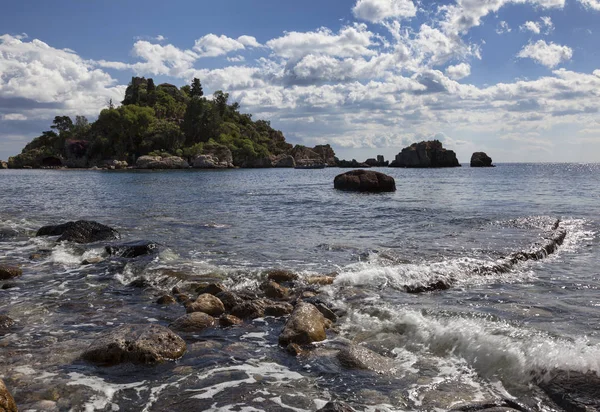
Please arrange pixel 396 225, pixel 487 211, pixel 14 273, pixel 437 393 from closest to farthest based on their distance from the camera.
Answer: pixel 437 393, pixel 14 273, pixel 396 225, pixel 487 211

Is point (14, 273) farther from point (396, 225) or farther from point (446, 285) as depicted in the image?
point (396, 225)

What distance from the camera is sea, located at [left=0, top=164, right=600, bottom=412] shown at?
5691 millimetres

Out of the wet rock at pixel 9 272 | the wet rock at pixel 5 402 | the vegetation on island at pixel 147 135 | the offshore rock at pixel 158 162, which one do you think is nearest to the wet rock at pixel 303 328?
the wet rock at pixel 5 402

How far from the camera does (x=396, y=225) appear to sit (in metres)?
20.8

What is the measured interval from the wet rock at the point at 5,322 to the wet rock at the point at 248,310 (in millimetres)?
4115

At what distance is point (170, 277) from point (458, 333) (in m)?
7.58

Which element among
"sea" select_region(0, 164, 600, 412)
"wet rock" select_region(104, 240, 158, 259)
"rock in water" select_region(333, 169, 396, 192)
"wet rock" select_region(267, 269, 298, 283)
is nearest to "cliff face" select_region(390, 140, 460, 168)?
"rock in water" select_region(333, 169, 396, 192)

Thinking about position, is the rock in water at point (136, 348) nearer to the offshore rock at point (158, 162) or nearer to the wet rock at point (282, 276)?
the wet rock at point (282, 276)

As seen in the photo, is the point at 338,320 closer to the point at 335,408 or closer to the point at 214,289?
the point at 214,289

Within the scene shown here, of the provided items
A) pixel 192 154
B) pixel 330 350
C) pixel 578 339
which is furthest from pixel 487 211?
pixel 192 154

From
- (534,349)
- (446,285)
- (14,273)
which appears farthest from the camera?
(14,273)

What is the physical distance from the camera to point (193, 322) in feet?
26.5

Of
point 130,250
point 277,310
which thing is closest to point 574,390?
point 277,310

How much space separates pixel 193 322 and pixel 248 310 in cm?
122
